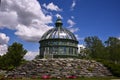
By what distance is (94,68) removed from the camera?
92.8 feet

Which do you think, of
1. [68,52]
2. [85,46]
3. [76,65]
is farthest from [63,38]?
[85,46]

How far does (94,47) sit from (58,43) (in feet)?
81.1

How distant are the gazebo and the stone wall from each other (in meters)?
6.94

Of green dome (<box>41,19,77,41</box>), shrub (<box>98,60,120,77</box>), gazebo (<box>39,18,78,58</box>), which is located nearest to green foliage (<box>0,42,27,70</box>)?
gazebo (<box>39,18,78,58</box>)

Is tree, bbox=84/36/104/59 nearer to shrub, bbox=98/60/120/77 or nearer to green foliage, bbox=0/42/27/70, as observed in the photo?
green foliage, bbox=0/42/27/70

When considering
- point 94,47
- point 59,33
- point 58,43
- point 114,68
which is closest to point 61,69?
point 114,68

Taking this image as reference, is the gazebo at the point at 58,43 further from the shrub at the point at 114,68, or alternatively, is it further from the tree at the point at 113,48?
the tree at the point at 113,48

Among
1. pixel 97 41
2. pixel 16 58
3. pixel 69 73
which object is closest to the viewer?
pixel 69 73

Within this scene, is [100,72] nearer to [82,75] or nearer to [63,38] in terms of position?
[82,75]

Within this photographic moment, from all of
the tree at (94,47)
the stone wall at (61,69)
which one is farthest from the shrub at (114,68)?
the tree at (94,47)

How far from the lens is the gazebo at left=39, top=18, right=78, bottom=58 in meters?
36.4

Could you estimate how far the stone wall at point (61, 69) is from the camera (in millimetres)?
26625

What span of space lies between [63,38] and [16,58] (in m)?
13.4

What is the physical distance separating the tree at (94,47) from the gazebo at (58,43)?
18126 millimetres
